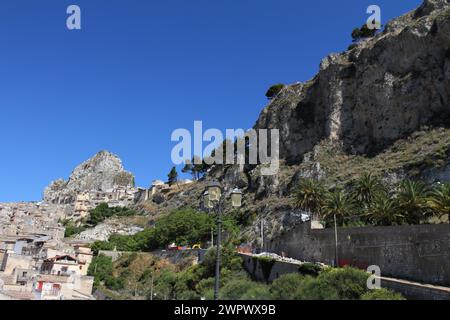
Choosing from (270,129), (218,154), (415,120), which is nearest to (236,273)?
(415,120)

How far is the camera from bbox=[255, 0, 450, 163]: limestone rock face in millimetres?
60375

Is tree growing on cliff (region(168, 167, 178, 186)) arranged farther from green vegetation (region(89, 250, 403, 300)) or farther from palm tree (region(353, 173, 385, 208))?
palm tree (region(353, 173, 385, 208))

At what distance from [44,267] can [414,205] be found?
45.9 m

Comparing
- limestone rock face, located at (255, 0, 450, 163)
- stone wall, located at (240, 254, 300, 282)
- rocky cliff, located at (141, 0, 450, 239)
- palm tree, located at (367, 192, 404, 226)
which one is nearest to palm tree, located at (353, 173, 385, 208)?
palm tree, located at (367, 192, 404, 226)

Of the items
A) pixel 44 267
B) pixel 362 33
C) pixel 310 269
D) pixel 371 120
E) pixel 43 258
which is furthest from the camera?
pixel 362 33

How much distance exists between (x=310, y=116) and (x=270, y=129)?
8.59m

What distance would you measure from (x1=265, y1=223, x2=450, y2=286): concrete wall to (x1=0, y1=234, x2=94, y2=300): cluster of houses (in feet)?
65.4

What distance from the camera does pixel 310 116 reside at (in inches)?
3187

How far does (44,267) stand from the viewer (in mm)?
57062

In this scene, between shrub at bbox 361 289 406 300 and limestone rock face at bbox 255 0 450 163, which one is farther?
limestone rock face at bbox 255 0 450 163

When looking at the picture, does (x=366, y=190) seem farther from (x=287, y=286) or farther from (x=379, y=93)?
(x=379, y=93)

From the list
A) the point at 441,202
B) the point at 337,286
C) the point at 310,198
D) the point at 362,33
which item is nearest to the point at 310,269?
the point at 337,286

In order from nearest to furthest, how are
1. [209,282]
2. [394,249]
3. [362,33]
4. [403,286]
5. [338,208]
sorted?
[403,286] → [394,249] → [338,208] → [209,282] → [362,33]
